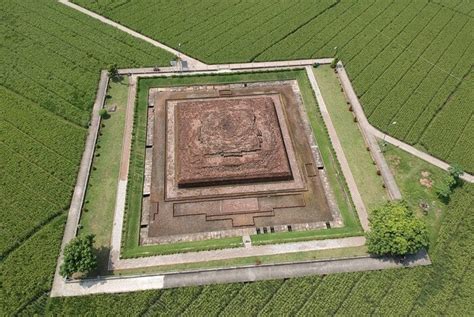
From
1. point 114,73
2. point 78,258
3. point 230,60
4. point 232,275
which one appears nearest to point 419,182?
point 232,275

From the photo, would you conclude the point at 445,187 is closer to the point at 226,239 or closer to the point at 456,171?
the point at 456,171

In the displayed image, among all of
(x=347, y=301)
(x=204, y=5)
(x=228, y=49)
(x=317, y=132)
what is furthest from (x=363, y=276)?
(x=204, y=5)

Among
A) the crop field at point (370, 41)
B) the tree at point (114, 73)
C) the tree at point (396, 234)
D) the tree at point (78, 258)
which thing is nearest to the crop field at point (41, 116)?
the tree at point (114, 73)

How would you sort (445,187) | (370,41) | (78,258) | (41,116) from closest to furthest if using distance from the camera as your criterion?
1. (78,258)
2. (445,187)
3. (41,116)
4. (370,41)

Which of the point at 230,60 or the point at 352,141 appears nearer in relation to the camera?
the point at 352,141

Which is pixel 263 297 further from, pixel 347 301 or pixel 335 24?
pixel 335 24

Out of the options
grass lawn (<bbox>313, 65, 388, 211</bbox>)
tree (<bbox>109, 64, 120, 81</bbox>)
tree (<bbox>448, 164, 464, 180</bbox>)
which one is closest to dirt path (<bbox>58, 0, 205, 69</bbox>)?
tree (<bbox>109, 64, 120, 81</bbox>)

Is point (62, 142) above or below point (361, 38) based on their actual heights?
below
